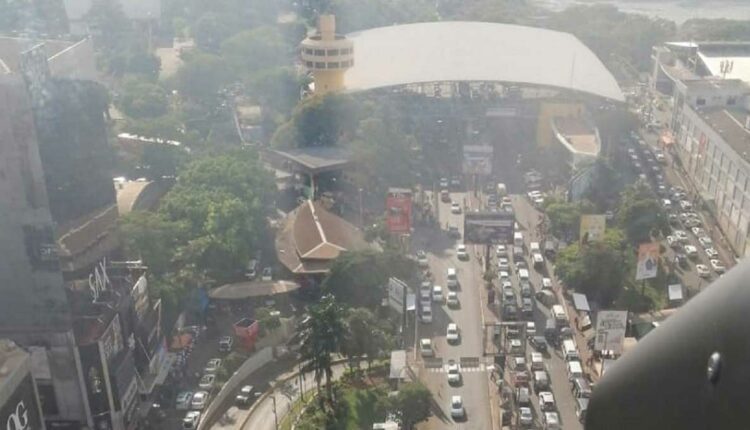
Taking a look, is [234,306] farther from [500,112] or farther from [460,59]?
[460,59]

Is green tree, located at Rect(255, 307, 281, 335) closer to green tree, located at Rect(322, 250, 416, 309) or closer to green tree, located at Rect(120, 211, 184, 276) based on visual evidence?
green tree, located at Rect(322, 250, 416, 309)

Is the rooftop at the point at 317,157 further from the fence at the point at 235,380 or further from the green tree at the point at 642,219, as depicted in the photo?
the fence at the point at 235,380

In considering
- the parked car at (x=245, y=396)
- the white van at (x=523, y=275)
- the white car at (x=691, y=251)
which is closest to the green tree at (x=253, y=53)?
the white van at (x=523, y=275)

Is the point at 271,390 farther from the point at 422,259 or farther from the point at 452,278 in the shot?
the point at 422,259

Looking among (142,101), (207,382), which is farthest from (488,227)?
(142,101)

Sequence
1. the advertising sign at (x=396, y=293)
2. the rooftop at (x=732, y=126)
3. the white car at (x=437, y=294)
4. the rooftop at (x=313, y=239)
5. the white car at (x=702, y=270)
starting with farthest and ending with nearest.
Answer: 1. the rooftop at (x=732, y=126)
2. the white car at (x=702, y=270)
3. the rooftop at (x=313, y=239)
4. the white car at (x=437, y=294)
5. the advertising sign at (x=396, y=293)

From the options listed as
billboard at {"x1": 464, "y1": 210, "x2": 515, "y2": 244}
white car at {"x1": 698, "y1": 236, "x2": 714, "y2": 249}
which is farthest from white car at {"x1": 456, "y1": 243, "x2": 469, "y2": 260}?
white car at {"x1": 698, "y1": 236, "x2": 714, "y2": 249}

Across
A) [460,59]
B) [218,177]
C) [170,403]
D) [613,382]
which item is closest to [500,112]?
[460,59]
